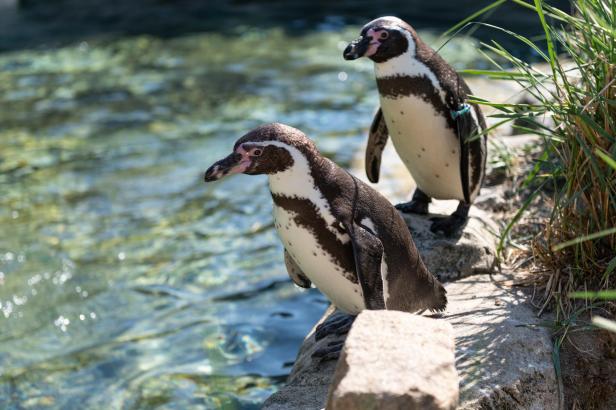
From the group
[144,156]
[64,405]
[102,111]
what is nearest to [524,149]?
[64,405]

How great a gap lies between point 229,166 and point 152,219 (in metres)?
3.19

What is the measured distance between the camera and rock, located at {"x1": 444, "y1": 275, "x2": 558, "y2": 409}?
240 cm

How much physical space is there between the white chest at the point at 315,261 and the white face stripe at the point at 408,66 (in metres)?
0.84

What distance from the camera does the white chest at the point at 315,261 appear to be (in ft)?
8.80

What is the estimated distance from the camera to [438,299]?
293cm

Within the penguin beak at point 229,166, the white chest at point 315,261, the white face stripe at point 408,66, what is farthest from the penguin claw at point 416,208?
the penguin beak at point 229,166

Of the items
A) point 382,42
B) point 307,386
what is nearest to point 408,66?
point 382,42

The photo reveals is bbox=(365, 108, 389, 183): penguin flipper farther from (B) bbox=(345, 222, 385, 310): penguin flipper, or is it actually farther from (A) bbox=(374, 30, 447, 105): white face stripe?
(B) bbox=(345, 222, 385, 310): penguin flipper

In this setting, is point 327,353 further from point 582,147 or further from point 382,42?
point 382,42

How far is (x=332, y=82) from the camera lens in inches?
327

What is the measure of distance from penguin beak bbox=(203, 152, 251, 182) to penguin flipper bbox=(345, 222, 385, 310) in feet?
1.20

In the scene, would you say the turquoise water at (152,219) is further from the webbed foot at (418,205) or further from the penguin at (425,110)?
the penguin at (425,110)

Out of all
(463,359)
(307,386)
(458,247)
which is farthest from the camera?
(458,247)

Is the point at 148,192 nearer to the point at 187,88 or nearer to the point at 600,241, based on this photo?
the point at 187,88
